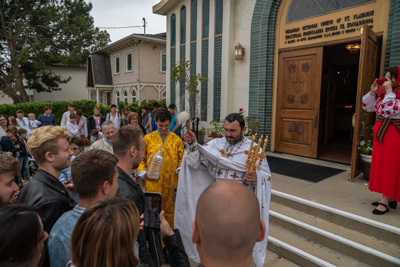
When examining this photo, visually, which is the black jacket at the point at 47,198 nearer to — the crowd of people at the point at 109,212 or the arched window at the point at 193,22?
the crowd of people at the point at 109,212

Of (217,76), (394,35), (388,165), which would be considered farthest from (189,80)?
(388,165)

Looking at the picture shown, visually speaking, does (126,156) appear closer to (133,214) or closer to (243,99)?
(133,214)

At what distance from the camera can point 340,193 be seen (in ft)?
15.3

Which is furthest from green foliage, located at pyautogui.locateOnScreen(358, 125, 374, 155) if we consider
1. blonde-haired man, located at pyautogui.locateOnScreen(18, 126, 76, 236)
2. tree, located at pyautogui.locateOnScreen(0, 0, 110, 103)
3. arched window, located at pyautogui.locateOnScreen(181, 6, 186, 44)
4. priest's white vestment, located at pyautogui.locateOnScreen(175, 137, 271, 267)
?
tree, located at pyautogui.locateOnScreen(0, 0, 110, 103)

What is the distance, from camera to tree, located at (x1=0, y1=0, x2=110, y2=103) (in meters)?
20.3

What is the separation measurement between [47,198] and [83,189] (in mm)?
393

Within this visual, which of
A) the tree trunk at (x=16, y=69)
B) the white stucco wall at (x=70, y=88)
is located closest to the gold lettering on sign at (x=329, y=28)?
the tree trunk at (x=16, y=69)

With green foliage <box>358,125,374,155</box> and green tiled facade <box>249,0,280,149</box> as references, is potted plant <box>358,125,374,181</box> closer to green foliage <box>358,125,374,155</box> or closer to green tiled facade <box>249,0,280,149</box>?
green foliage <box>358,125,374,155</box>

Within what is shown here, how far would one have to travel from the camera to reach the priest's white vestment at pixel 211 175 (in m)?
3.12

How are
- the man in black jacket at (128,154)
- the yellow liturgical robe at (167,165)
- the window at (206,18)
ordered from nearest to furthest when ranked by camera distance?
the man in black jacket at (128,154), the yellow liturgical robe at (167,165), the window at (206,18)

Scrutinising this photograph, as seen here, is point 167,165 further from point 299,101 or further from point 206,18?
point 206,18

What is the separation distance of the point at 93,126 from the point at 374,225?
857 centimetres

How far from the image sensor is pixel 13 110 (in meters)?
14.2

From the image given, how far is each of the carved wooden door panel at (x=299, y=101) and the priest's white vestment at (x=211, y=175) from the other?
167 inches
